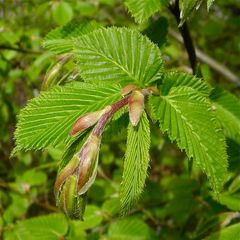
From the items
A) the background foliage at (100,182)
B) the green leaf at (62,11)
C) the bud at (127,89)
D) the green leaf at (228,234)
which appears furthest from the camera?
the green leaf at (62,11)

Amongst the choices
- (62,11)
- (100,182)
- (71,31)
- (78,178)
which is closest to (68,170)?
(78,178)

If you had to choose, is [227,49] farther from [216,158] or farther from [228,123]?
[216,158]

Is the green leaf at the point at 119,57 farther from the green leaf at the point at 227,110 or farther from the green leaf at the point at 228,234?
the green leaf at the point at 228,234

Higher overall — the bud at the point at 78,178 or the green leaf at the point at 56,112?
the green leaf at the point at 56,112

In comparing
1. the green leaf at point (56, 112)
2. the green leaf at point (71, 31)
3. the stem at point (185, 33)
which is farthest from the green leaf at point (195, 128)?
the green leaf at point (71, 31)

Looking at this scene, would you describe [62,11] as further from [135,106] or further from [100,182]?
[135,106]

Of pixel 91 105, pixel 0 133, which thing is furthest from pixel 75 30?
pixel 0 133
